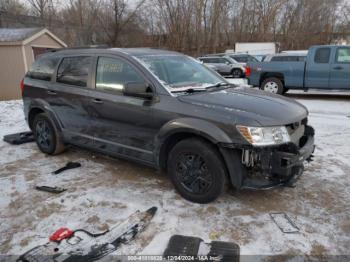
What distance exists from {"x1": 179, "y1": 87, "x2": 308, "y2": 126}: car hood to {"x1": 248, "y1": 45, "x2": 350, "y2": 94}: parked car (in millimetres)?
7457

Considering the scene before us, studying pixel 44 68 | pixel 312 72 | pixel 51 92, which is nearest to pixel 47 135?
pixel 51 92

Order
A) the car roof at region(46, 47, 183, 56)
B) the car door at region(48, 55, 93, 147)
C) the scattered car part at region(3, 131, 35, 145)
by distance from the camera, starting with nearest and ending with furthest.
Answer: the car roof at region(46, 47, 183, 56) → the car door at region(48, 55, 93, 147) → the scattered car part at region(3, 131, 35, 145)

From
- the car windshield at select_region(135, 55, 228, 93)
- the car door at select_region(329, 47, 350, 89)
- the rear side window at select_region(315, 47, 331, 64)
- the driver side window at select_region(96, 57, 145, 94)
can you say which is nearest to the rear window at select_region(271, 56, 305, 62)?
the rear side window at select_region(315, 47, 331, 64)

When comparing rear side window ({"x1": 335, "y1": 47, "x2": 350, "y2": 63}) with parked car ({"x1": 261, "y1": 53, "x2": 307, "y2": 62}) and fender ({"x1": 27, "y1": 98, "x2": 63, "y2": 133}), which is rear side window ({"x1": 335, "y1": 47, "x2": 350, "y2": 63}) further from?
fender ({"x1": 27, "y1": 98, "x2": 63, "y2": 133})

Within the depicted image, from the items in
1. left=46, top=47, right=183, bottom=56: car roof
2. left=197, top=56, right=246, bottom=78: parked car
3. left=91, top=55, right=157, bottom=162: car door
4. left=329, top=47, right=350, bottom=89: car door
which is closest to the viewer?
left=91, top=55, right=157, bottom=162: car door

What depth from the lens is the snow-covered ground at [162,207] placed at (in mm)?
2885

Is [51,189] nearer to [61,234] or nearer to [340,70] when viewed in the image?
[61,234]

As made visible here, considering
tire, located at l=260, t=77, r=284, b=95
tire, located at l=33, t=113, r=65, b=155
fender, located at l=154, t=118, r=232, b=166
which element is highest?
fender, located at l=154, t=118, r=232, b=166

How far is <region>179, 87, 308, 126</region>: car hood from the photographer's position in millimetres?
3125

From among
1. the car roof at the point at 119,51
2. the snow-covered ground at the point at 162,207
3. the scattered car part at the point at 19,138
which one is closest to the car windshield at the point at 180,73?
the car roof at the point at 119,51

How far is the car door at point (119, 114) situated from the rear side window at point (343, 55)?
8.64 metres

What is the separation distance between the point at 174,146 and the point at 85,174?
5.37 ft

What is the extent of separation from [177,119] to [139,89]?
23.3 inches

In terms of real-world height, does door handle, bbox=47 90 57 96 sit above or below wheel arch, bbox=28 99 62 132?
above
